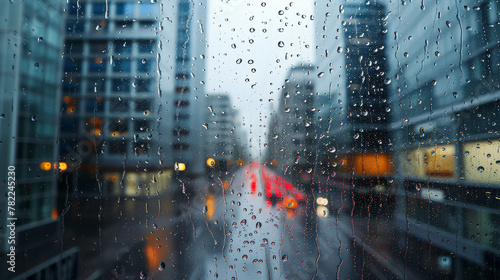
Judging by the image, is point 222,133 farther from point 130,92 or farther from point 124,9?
point 124,9

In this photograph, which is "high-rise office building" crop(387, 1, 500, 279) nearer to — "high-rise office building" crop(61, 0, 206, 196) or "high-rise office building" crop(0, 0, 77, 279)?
"high-rise office building" crop(61, 0, 206, 196)

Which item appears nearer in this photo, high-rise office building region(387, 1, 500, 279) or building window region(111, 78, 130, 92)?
high-rise office building region(387, 1, 500, 279)

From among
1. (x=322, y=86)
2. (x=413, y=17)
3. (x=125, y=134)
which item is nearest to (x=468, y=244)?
(x=322, y=86)

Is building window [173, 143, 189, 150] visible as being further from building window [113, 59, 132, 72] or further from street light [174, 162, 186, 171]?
building window [113, 59, 132, 72]

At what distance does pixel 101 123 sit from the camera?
3.84 ft

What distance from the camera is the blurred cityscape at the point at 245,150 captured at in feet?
3.58

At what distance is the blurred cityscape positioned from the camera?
43.0 inches

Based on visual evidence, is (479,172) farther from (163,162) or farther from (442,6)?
(163,162)

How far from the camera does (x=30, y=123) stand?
117 cm

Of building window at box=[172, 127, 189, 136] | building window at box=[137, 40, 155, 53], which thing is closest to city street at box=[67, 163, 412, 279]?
building window at box=[172, 127, 189, 136]

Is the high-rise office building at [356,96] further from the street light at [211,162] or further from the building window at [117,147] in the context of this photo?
the building window at [117,147]

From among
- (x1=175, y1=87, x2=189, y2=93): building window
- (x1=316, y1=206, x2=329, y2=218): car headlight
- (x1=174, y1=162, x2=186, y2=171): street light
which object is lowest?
(x1=316, y1=206, x2=329, y2=218): car headlight

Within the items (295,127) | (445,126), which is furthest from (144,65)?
(445,126)

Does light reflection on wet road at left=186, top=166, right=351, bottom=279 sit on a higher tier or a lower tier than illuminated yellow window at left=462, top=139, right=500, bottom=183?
lower
